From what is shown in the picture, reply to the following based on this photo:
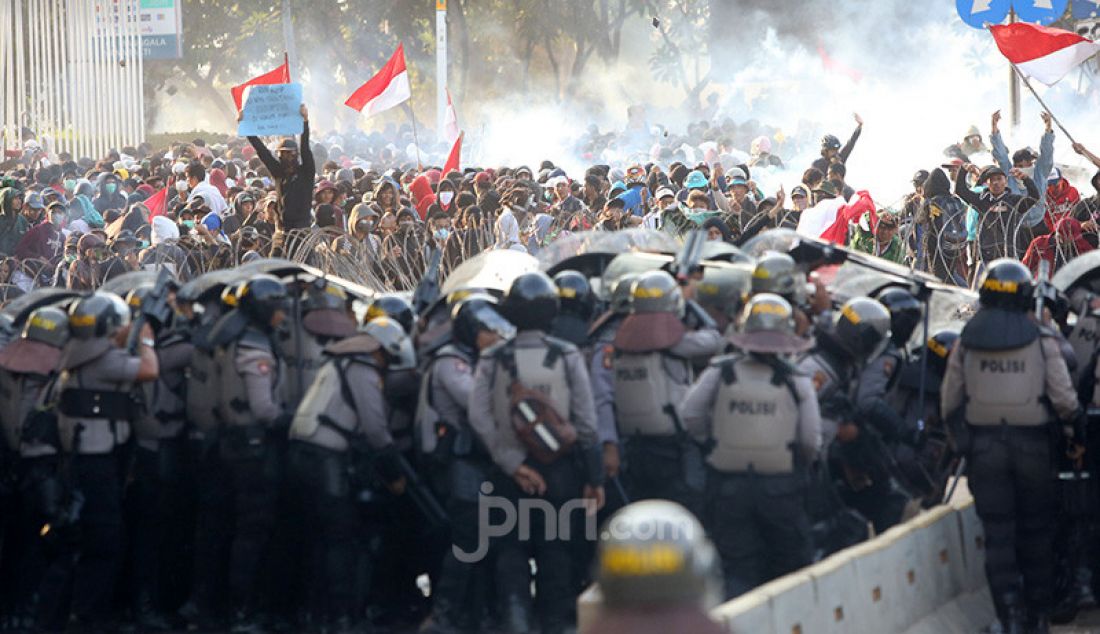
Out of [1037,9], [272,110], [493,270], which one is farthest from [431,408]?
[1037,9]

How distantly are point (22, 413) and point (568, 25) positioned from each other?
48.6 meters

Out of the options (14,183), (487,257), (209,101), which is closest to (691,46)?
(209,101)

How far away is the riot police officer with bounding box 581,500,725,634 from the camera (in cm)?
380

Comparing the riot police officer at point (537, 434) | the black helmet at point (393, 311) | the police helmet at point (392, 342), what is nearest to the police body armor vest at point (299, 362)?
the black helmet at point (393, 311)

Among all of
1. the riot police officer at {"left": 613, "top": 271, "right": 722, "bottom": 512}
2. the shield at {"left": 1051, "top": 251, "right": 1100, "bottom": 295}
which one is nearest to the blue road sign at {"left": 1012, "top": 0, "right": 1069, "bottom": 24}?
the shield at {"left": 1051, "top": 251, "right": 1100, "bottom": 295}

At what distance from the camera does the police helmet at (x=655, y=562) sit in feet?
12.5

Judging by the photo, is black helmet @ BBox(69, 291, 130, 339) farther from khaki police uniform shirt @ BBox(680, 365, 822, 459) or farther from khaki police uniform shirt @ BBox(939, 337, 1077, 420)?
khaki police uniform shirt @ BBox(939, 337, 1077, 420)

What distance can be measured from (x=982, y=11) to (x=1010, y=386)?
30.4 feet

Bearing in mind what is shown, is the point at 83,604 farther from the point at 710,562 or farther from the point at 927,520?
the point at 710,562

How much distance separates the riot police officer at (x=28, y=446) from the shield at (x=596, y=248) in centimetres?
289

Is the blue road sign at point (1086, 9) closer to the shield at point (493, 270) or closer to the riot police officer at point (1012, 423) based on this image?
the shield at point (493, 270)

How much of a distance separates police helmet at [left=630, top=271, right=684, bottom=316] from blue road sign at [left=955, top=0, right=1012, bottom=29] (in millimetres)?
9069

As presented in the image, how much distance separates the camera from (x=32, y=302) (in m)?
9.53

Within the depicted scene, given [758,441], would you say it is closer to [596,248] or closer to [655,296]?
[655,296]
